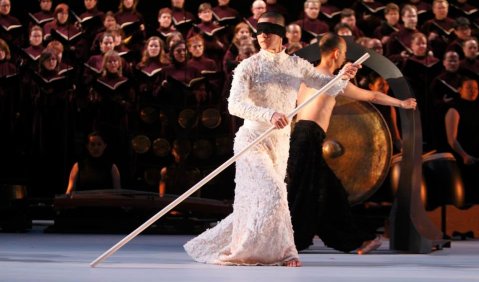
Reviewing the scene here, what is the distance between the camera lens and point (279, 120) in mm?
5297

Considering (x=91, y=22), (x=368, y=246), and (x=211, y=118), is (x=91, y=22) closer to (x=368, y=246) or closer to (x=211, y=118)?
(x=211, y=118)

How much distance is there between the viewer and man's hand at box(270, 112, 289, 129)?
530 centimetres

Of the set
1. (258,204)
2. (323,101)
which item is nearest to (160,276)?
(258,204)

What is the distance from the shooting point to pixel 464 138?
1007 centimetres

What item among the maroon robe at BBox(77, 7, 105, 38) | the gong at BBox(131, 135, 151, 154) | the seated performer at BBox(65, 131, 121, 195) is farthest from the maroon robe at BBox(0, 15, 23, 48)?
the seated performer at BBox(65, 131, 121, 195)

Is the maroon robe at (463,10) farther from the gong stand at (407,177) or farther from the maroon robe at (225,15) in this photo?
the gong stand at (407,177)

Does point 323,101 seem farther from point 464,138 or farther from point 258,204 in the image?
point 464,138

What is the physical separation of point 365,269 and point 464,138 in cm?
477

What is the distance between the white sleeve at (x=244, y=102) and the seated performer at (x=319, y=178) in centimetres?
126

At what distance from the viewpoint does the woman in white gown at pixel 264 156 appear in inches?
218

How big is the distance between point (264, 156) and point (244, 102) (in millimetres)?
306

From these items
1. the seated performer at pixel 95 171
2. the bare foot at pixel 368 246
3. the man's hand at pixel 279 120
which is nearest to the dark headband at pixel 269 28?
the man's hand at pixel 279 120

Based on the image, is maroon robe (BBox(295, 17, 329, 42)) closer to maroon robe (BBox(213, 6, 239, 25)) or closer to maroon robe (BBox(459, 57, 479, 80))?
maroon robe (BBox(213, 6, 239, 25))

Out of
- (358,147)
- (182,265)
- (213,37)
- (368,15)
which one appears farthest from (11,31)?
(182,265)
